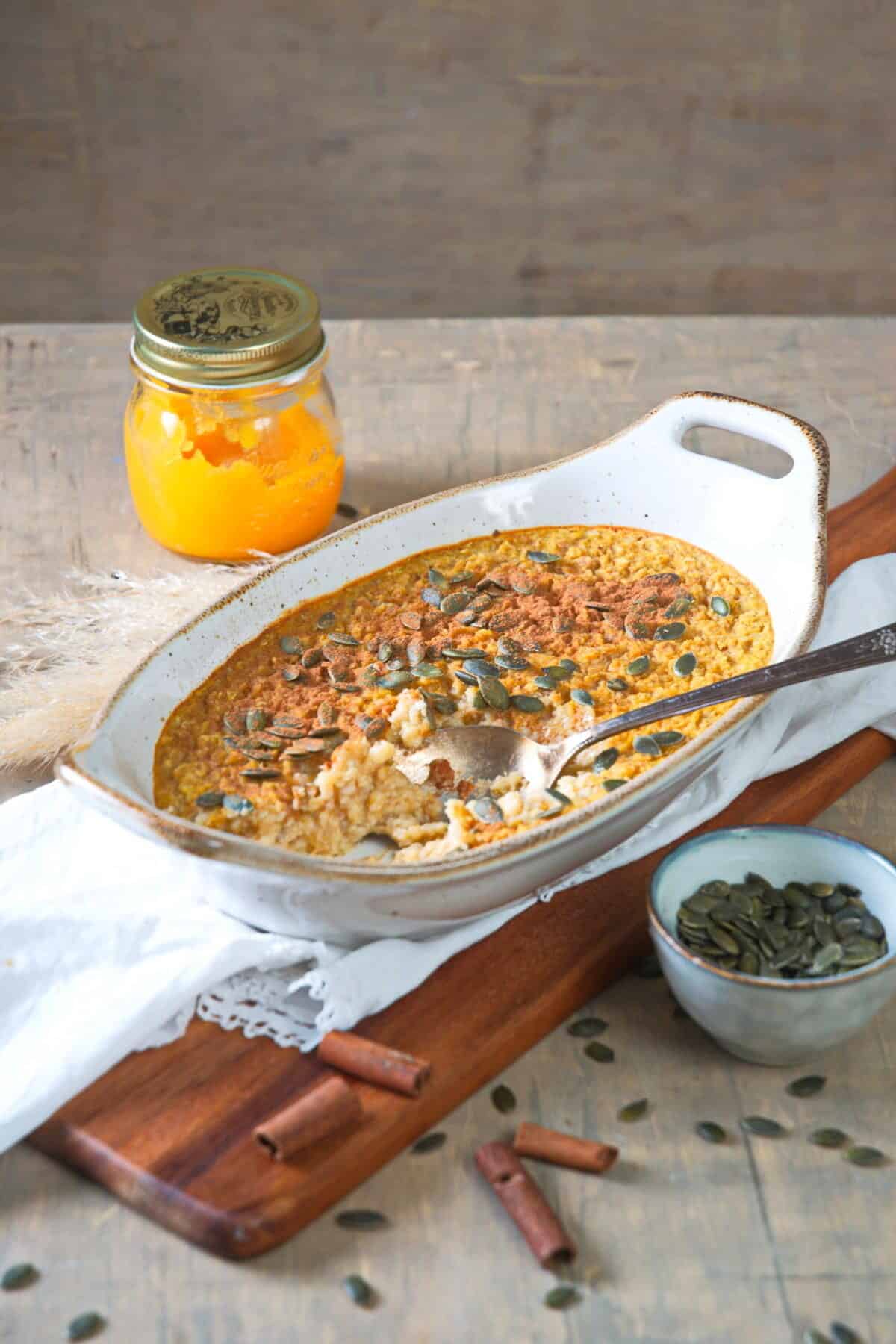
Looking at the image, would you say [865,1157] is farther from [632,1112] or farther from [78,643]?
[78,643]

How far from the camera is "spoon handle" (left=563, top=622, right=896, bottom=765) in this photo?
2055 millimetres

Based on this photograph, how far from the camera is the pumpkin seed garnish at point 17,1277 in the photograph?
1.62 meters

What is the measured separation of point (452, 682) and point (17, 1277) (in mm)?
1009

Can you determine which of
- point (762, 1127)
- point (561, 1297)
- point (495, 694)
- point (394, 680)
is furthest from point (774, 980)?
point (394, 680)

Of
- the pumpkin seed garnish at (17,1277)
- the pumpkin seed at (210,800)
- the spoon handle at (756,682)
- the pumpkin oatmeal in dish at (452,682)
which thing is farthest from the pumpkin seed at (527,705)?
the pumpkin seed garnish at (17,1277)

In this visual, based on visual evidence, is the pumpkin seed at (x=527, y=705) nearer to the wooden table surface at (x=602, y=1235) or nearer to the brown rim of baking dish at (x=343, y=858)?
the brown rim of baking dish at (x=343, y=858)

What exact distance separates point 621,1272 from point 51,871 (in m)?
0.96

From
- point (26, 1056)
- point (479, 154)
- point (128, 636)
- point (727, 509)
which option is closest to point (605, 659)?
point (727, 509)

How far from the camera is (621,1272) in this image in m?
1.62

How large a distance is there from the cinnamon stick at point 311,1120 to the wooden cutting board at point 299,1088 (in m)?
0.02

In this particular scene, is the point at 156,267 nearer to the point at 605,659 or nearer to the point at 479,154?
the point at 479,154

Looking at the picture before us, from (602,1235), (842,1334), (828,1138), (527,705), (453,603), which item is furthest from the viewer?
(453,603)

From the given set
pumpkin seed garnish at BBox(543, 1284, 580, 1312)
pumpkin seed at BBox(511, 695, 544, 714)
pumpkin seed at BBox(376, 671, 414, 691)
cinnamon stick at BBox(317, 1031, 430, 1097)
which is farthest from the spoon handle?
pumpkin seed garnish at BBox(543, 1284, 580, 1312)

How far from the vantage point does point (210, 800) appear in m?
2.02
